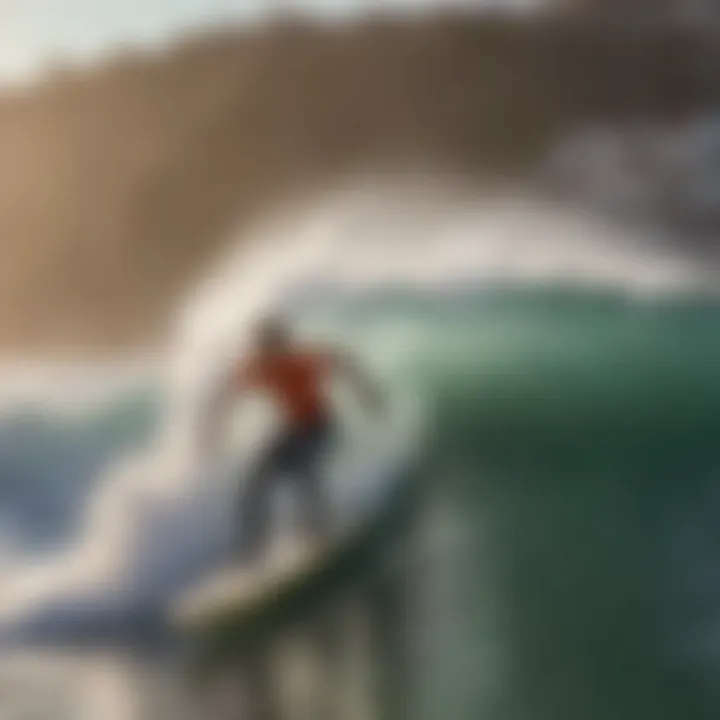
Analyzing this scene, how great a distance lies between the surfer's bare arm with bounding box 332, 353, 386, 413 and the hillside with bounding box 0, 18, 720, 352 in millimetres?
171

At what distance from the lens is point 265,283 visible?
3.85ft

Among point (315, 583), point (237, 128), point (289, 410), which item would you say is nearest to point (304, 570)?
point (315, 583)

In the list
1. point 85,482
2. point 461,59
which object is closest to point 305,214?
point 461,59

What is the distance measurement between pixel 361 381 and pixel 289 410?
2.9 inches

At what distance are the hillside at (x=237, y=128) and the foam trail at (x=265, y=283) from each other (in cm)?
Result: 4

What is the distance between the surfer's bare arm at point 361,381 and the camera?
1.13 meters

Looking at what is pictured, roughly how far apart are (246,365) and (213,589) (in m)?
0.21

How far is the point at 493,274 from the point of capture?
1.14 m

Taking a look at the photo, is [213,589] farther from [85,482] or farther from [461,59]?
[461,59]

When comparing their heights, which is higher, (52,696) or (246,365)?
(246,365)

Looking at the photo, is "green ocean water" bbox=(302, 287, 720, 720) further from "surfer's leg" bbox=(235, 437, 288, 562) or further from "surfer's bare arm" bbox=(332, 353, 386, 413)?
"surfer's leg" bbox=(235, 437, 288, 562)

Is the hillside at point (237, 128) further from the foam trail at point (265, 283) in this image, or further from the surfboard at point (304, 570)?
the surfboard at point (304, 570)

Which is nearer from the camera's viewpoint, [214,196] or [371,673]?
[371,673]

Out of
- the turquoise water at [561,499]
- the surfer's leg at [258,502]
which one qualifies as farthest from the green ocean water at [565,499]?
the surfer's leg at [258,502]
